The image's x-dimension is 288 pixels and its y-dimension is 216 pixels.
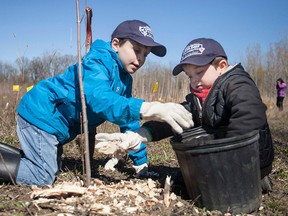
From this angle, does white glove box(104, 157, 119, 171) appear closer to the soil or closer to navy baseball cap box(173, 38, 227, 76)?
the soil

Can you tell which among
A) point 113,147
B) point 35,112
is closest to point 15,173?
point 35,112

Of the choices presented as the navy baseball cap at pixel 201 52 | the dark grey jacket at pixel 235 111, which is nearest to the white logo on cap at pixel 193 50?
the navy baseball cap at pixel 201 52

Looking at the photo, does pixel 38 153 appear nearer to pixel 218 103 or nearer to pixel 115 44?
pixel 115 44

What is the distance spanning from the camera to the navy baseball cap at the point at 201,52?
2180 mm

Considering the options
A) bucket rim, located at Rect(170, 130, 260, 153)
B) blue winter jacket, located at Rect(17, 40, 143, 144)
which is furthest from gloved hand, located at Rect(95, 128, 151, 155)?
bucket rim, located at Rect(170, 130, 260, 153)

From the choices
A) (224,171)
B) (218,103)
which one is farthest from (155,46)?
(224,171)

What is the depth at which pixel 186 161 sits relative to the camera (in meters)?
1.82

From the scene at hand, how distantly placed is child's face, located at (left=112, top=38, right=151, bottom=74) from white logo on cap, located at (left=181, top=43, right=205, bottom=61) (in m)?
0.36

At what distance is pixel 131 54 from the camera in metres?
2.45

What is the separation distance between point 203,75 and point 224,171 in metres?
0.78

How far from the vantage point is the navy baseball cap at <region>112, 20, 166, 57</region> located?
2.38 metres

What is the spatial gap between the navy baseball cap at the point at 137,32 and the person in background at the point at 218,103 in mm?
293

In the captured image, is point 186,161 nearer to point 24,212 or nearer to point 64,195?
point 64,195

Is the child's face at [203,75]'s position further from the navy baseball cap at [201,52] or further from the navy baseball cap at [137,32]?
the navy baseball cap at [137,32]
